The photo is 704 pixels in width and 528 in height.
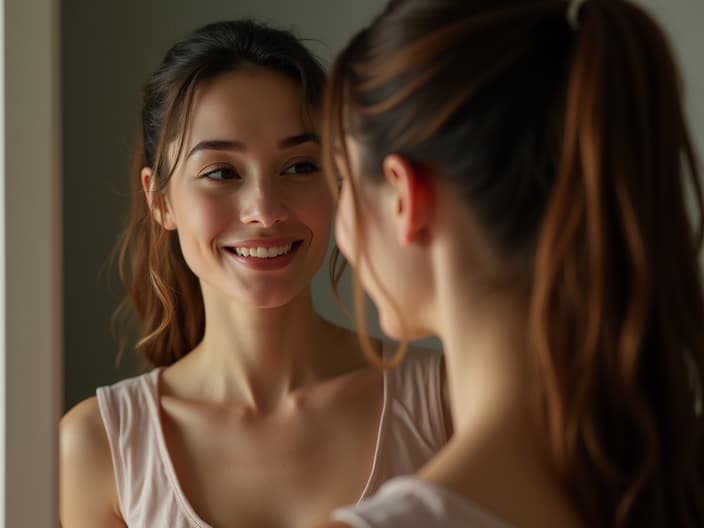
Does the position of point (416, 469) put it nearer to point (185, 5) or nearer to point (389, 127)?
point (389, 127)

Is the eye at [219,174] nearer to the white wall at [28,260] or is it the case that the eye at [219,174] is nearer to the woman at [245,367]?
the woman at [245,367]

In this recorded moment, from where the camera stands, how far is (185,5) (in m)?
1.42

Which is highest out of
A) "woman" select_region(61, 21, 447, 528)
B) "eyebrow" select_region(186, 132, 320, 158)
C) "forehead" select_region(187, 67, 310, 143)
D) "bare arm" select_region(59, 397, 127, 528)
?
"forehead" select_region(187, 67, 310, 143)

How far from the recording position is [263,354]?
1.15 meters

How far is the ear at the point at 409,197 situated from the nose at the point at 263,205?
1.40 ft

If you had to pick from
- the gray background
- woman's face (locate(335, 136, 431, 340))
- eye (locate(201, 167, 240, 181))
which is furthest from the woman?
woman's face (locate(335, 136, 431, 340))

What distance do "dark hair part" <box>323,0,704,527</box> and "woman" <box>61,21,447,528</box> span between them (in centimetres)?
45

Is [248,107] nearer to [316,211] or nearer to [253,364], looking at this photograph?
[316,211]

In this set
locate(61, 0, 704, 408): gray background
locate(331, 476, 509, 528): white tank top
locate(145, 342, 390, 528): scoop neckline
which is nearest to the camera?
locate(331, 476, 509, 528): white tank top

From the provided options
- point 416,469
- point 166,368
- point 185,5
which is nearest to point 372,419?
point 416,469

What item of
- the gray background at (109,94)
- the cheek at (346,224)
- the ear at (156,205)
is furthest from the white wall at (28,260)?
the gray background at (109,94)

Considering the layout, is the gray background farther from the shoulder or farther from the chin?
the chin

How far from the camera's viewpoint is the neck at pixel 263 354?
115 cm

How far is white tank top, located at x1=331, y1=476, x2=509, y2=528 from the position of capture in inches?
22.2
